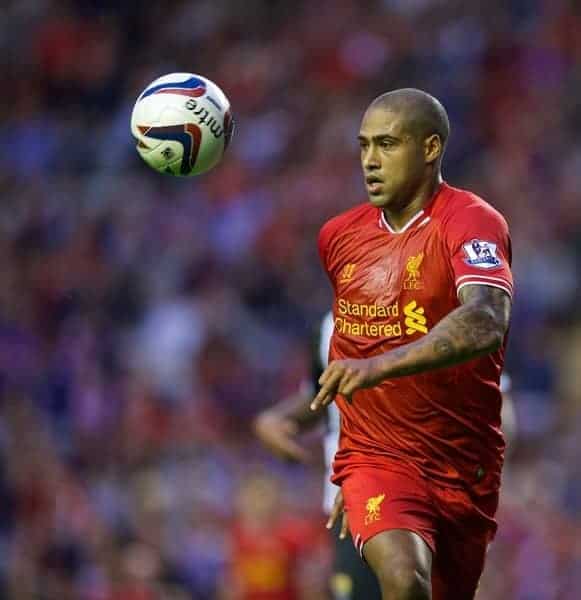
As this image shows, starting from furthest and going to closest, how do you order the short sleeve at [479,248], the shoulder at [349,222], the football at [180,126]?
the football at [180,126]
the shoulder at [349,222]
the short sleeve at [479,248]

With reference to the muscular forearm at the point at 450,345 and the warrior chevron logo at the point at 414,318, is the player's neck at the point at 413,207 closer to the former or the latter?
the warrior chevron logo at the point at 414,318

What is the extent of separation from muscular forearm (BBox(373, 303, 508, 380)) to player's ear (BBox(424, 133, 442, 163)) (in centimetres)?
86

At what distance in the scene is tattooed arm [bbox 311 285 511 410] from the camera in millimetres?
4902

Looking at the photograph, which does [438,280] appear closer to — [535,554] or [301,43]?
[535,554]

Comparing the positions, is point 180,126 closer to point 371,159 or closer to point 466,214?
point 371,159

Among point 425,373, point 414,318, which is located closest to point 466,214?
point 414,318

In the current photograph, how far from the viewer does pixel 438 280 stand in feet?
18.6

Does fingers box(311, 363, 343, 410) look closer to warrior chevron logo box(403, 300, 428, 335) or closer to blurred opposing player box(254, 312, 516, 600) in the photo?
warrior chevron logo box(403, 300, 428, 335)

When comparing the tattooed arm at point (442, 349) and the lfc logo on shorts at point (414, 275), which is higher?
the lfc logo on shorts at point (414, 275)

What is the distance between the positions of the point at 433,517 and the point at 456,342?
88 cm

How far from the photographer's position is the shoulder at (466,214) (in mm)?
5570

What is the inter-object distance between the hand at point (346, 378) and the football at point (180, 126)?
1.82m

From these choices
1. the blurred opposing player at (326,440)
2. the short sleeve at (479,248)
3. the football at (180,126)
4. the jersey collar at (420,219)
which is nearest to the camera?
the short sleeve at (479,248)

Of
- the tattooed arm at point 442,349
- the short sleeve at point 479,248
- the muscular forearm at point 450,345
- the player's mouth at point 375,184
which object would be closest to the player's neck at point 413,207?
the player's mouth at point 375,184
